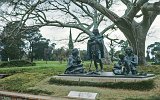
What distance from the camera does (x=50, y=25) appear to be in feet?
91.1

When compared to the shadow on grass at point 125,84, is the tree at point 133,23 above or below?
above

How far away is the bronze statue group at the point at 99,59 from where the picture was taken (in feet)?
40.0

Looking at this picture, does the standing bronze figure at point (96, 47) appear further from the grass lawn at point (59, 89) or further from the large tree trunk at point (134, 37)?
the large tree trunk at point (134, 37)

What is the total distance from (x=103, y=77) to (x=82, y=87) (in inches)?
33.7

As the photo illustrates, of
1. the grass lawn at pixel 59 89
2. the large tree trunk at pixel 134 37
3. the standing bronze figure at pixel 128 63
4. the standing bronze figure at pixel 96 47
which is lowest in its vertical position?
the grass lawn at pixel 59 89

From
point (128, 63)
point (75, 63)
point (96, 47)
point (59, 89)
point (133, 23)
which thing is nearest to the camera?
point (128, 63)

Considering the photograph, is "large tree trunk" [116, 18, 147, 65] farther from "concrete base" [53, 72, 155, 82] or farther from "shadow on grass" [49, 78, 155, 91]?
"shadow on grass" [49, 78, 155, 91]

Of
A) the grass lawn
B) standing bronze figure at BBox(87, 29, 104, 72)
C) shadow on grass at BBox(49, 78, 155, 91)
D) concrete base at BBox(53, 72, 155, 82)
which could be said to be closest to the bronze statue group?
standing bronze figure at BBox(87, 29, 104, 72)

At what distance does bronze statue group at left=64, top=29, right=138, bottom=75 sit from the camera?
40.0 feet

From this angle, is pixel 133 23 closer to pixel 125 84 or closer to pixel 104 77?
pixel 104 77

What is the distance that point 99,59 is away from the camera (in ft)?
43.9

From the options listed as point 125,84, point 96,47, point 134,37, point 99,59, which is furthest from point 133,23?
point 125,84

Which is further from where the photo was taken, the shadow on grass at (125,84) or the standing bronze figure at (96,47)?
the standing bronze figure at (96,47)

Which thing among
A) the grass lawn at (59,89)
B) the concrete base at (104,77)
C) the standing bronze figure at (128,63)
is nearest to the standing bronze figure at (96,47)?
the concrete base at (104,77)
